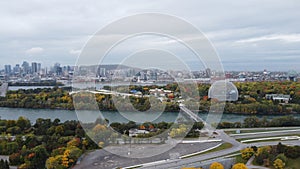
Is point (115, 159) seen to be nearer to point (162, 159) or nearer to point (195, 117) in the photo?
point (162, 159)

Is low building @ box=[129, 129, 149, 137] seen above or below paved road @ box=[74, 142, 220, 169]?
above

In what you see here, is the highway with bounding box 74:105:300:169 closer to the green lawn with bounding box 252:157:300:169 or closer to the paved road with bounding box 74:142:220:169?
the paved road with bounding box 74:142:220:169

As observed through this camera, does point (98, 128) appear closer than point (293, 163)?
No

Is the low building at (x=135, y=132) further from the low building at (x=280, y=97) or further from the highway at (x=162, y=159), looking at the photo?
the low building at (x=280, y=97)

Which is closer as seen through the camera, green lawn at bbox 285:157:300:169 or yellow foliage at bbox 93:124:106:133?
green lawn at bbox 285:157:300:169

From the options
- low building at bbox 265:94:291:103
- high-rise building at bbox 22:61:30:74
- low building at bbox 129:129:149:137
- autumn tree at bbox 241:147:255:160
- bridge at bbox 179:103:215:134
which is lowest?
autumn tree at bbox 241:147:255:160

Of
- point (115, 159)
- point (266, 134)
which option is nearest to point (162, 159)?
point (115, 159)

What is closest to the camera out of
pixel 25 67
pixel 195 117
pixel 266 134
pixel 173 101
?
pixel 266 134

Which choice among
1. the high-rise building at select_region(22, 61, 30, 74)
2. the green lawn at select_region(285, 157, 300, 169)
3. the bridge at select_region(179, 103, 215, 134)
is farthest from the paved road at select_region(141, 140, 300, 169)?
the high-rise building at select_region(22, 61, 30, 74)

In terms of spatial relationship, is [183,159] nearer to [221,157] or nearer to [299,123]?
[221,157]
